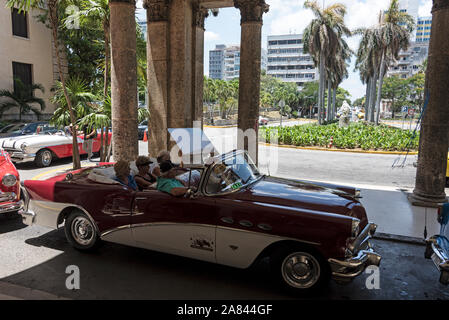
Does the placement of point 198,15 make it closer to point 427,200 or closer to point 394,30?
point 427,200

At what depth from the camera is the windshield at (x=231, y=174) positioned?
422 cm

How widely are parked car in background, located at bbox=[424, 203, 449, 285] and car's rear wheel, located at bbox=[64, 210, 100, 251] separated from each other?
167 inches

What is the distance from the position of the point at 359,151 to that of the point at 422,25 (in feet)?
603

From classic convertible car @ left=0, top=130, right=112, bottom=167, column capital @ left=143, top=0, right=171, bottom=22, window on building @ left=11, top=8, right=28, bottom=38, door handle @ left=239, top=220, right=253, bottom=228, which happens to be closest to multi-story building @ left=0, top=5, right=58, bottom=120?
window on building @ left=11, top=8, right=28, bottom=38

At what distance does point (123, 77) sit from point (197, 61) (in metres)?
4.32

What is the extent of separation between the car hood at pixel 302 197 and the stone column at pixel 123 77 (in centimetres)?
393

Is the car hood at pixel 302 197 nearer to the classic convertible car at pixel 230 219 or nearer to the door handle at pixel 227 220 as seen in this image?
the classic convertible car at pixel 230 219

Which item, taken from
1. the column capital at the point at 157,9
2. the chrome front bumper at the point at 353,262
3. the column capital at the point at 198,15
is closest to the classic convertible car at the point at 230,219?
the chrome front bumper at the point at 353,262

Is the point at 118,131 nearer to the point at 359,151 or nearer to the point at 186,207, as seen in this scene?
the point at 186,207

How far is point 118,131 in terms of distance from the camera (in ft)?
24.8

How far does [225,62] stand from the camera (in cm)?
18450

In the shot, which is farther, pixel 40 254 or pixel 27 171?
pixel 27 171

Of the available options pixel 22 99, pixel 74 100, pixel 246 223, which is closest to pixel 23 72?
pixel 22 99

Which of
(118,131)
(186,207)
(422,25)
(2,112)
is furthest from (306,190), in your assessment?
(422,25)
